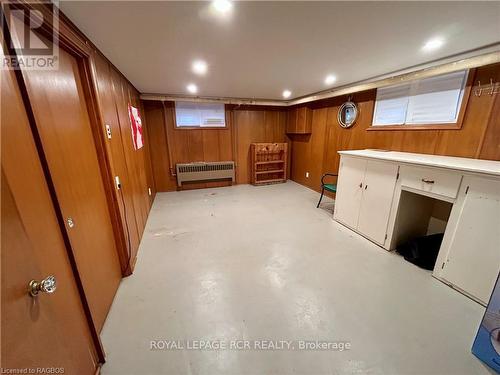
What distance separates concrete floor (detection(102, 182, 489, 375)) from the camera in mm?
1279

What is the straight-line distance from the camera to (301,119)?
189 inches

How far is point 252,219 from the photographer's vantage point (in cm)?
327

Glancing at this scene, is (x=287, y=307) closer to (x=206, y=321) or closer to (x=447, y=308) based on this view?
(x=206, y=321)

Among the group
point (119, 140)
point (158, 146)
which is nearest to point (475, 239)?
point (119, 140)

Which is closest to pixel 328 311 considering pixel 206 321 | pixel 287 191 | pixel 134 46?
pixel 206 321

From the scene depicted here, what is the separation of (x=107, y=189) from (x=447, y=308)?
3039mm

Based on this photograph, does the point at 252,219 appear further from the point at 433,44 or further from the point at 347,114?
the point at 433,44

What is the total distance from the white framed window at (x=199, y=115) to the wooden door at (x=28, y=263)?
3931 millimetres

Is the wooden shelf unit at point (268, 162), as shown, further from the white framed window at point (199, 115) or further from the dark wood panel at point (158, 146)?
the dark wood panel at point (158, 146)

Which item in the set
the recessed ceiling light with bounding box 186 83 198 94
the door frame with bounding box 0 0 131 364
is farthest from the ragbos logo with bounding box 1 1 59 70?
the recessed ceiling light with bounding box 186 83 198 94

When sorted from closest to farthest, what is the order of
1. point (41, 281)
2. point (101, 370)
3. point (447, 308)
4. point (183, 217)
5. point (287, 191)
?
point (41, 281) → point (101, 370) → point (447, 308) → point (183, 217) → point (287, 191)

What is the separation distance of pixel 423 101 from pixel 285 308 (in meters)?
2.99

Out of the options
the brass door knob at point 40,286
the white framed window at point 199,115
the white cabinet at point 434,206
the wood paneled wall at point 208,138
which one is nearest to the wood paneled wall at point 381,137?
the white cabinet at point 434,206

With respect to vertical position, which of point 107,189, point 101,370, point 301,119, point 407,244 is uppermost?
point 301,119
